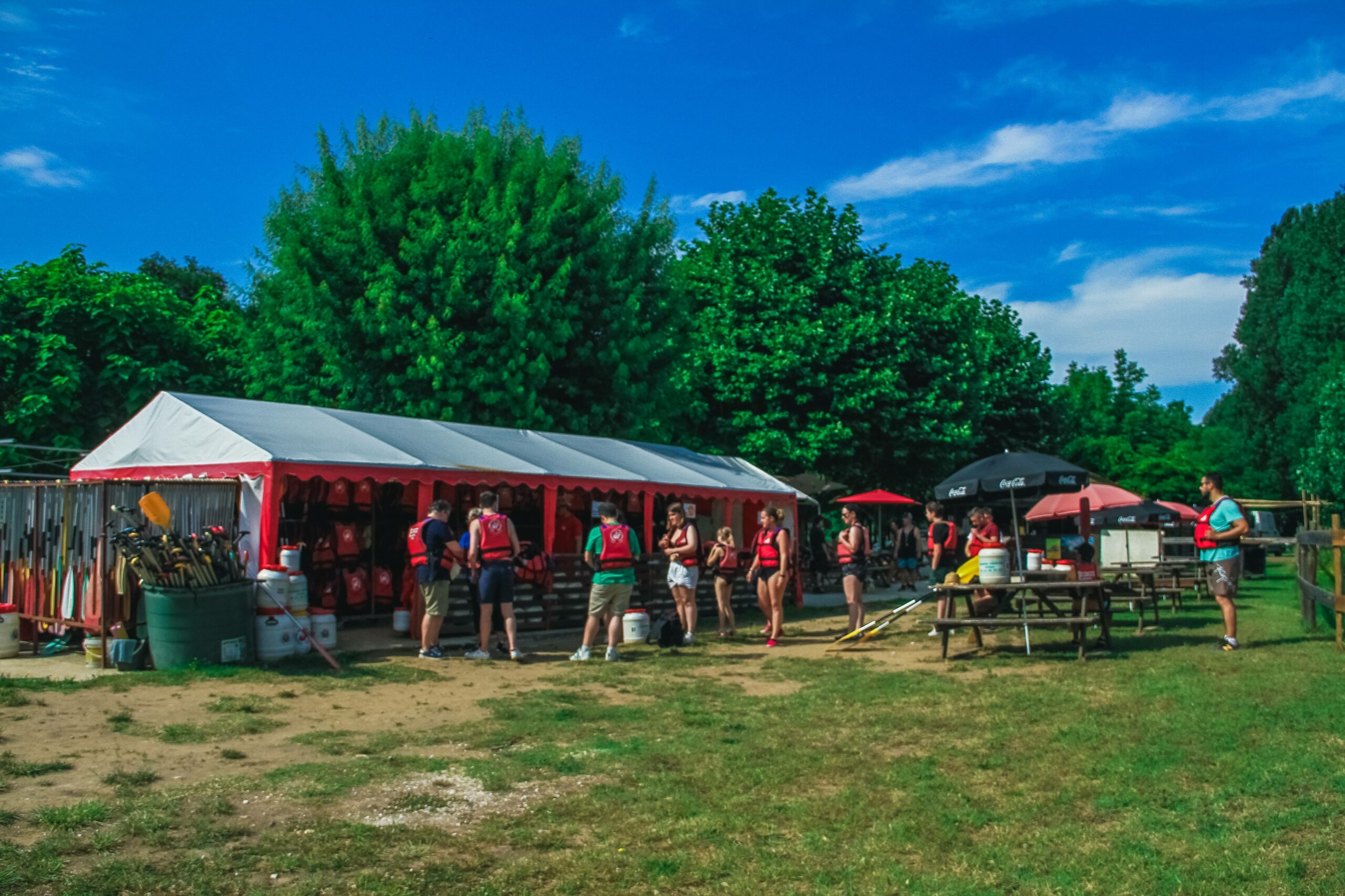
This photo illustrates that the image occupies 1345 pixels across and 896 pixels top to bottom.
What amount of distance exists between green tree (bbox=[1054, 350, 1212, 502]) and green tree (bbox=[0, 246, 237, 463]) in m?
27.4

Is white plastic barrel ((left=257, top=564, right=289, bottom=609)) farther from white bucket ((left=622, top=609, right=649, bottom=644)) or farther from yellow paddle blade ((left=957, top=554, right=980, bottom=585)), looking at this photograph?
yellow paddle blade ((left=957, top=554, right=980, bottom=585))

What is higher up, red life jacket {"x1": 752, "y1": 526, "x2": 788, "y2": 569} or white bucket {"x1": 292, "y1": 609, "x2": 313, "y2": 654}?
red life jacket {"x1": 752, "y1": 526, "x2": 788, "y2": 569}

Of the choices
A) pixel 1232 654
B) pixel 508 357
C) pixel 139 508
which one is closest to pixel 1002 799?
pixel 1232 654

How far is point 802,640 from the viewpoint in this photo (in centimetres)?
1389

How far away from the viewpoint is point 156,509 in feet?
34.7

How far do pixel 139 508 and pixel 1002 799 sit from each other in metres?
8.98

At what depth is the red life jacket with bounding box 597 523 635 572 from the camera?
1180 centimetres

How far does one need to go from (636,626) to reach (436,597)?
2.74 meters

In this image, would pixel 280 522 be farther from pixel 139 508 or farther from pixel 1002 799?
pixel 1002 799

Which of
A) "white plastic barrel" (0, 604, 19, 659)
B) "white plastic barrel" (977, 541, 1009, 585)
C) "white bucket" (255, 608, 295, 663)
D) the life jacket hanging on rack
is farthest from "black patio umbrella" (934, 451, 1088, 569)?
"white plastic barrel" (0, 604, 19, 659)

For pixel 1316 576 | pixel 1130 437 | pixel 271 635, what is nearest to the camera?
pixel 271 635

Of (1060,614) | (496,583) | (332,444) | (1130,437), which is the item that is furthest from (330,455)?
(1130,437)

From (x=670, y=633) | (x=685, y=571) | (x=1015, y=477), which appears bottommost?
(x=670, y=633)

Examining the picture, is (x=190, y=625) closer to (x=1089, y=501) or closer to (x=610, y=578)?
(x=610, y=578)
